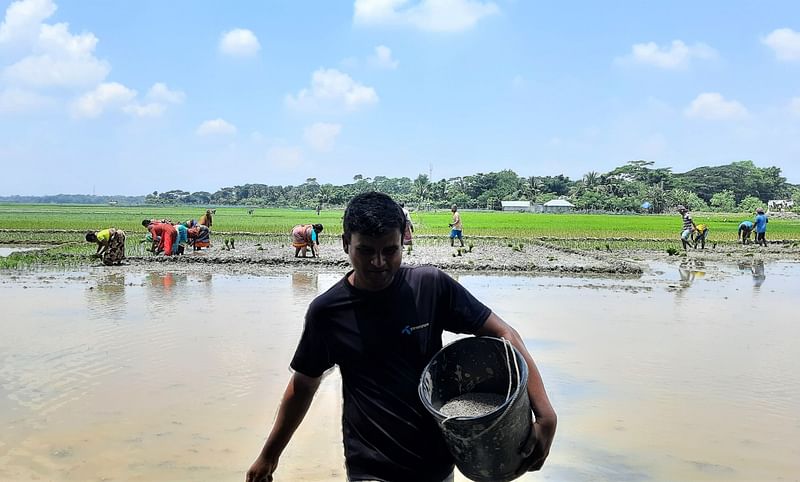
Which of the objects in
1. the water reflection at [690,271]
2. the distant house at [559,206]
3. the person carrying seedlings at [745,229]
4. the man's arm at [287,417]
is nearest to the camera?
the man's arm at [287,417]

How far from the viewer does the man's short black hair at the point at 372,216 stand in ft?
6.93

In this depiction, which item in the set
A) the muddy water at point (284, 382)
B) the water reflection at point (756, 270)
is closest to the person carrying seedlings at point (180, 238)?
the muddy water at point (284, 382)

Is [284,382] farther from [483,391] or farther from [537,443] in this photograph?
[537,443]

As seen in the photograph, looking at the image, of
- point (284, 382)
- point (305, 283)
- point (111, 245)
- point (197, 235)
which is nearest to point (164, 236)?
point (197, 235)

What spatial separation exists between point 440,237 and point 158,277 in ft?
46.9

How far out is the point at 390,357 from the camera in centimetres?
214

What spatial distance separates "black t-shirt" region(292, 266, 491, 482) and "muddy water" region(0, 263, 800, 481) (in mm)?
2179

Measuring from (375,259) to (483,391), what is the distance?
1.91 feet

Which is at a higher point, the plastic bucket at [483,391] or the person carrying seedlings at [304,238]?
the plastic bucket at [483,391]

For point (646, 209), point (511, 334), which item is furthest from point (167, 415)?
point (646, 209)

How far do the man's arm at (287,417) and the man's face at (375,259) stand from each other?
42 centimetres

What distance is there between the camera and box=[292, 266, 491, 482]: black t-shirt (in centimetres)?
212

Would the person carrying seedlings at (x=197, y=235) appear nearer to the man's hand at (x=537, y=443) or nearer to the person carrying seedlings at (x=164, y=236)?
the person carrying seedlings at (x=164, y=236)

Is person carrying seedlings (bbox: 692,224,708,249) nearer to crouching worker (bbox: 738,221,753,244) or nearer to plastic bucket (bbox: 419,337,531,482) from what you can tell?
crouching worker (bbox: 738,221,753,244)
